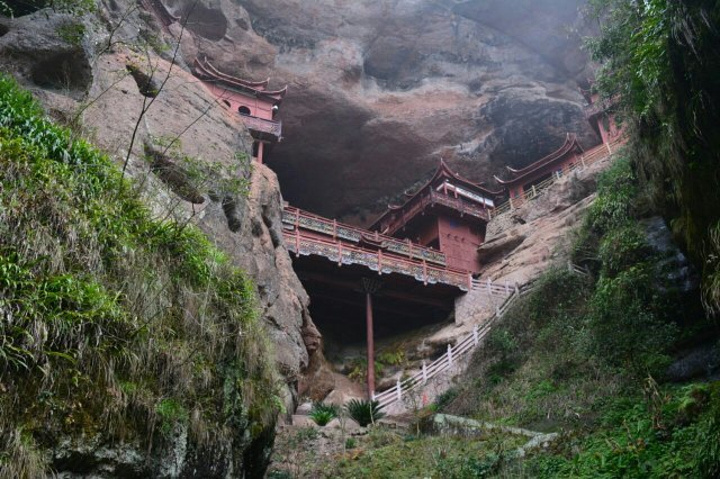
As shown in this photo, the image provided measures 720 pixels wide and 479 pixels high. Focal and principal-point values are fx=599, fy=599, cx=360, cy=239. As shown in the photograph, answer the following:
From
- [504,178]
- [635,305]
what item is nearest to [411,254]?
[504,178]

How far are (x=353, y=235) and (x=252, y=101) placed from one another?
787cm

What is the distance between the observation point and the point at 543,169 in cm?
3002

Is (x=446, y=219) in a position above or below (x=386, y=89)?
below

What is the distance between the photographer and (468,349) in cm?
1769

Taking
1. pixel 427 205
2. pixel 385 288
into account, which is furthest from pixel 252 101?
pixel 385 288

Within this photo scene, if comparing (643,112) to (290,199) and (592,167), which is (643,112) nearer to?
(592,167)

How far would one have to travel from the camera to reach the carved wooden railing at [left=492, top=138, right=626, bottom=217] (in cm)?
2703

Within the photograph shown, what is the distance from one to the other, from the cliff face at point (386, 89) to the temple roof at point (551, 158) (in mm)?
2142

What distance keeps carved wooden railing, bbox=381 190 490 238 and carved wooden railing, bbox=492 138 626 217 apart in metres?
1.00

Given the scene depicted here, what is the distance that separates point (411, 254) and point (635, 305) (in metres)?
13.3

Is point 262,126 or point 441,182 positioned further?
point 441,182

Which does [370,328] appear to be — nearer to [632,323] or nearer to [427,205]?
[427,205]

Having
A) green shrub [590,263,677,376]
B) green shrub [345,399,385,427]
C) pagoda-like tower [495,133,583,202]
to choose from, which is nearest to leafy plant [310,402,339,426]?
green shrub [345,399,385,427]

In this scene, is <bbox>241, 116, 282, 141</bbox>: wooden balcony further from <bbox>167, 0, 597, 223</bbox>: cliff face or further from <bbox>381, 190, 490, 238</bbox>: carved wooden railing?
<bbox>381, 190, 490, 238</bbox>: carved wooden railing
